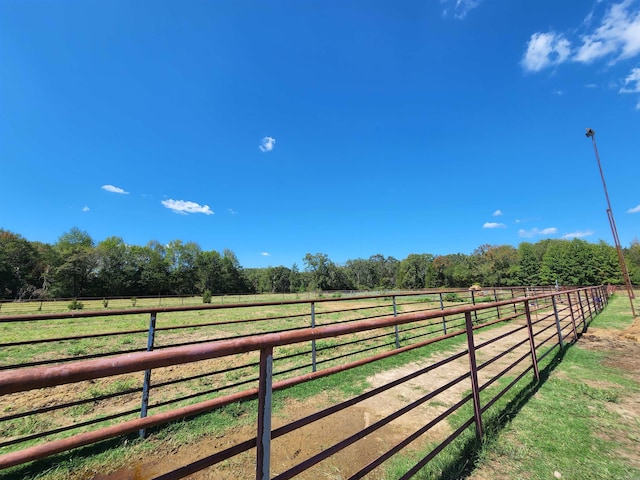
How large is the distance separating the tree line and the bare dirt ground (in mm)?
48565

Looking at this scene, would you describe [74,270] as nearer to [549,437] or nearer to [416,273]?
[549,437]

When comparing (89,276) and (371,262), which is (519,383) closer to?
(89,276)

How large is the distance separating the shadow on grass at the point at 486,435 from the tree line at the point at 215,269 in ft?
166

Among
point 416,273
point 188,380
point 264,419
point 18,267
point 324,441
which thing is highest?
point 18,267

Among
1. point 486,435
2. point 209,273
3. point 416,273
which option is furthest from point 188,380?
point 416,273

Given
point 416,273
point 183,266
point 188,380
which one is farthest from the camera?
point 416,273

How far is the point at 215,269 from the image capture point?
188 feet

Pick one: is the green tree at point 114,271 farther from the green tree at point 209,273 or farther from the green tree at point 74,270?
the green tree at point 209,273

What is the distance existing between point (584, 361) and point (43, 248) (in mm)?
63371

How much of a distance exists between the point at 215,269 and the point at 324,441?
193ft

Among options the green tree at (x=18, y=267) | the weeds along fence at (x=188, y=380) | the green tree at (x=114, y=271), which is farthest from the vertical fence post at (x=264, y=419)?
the green tree at (x=114, y=271)

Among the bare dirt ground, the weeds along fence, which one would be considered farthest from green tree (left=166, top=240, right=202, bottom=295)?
the bare dirt ground

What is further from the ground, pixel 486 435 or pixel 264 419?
pixel 264 419

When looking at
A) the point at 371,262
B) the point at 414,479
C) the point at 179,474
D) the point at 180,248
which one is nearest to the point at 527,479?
the point at 414,479
